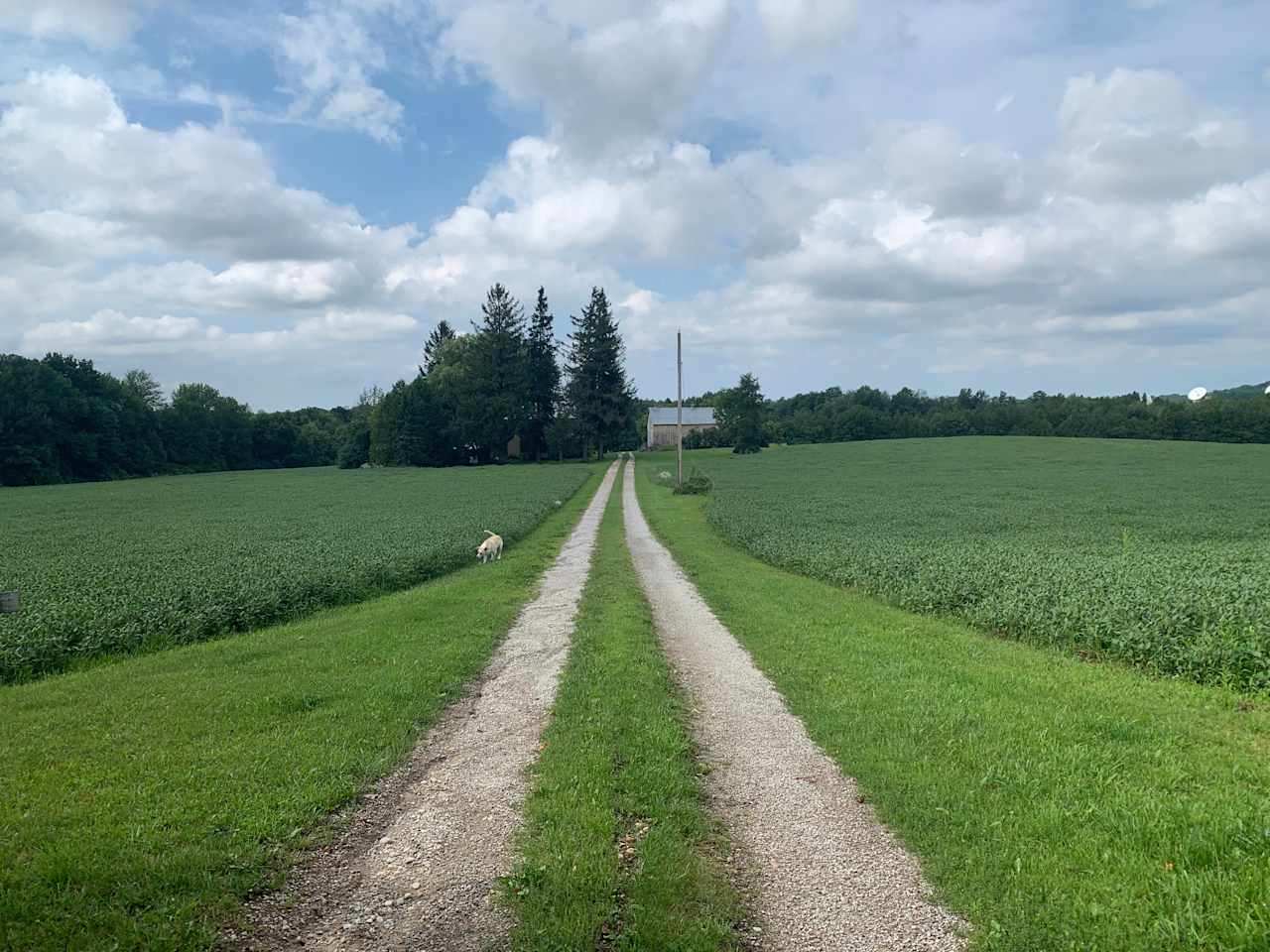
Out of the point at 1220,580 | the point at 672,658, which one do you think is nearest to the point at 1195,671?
the point at 1220,580

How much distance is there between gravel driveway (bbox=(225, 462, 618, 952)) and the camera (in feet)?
15.4

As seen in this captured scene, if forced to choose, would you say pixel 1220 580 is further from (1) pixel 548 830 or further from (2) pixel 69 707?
(2) pixel 69 707

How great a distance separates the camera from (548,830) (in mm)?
5816

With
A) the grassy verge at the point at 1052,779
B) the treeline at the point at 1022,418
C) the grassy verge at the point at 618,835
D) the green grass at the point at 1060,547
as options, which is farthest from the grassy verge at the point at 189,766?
the treeline at the point at 1022,418

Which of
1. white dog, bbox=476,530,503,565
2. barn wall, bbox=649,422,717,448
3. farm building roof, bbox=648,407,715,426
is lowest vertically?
white dog, bbox=476,530,503,565

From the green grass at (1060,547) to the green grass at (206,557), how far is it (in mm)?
11438

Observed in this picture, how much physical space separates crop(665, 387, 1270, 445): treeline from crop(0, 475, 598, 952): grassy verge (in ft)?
347

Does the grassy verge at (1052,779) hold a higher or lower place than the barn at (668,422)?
lower

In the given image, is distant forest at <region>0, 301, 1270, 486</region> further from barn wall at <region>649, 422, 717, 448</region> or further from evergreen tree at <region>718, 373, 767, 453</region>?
barn wall at <region>649, 422, 717, 448</region>

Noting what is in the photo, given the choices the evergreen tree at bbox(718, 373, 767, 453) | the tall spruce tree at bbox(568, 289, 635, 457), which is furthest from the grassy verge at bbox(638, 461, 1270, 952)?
the evergreen tree at bbox(718, 373, 767, 453)

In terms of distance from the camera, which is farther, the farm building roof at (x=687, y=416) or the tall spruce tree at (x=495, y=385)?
the farm building roof at (x=687, y=416)

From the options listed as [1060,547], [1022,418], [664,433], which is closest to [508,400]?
[664,433]

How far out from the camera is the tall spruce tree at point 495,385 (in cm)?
8712

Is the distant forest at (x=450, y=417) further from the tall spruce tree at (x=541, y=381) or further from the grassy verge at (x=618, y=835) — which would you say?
the grassy verge at (x=618, y=835)
